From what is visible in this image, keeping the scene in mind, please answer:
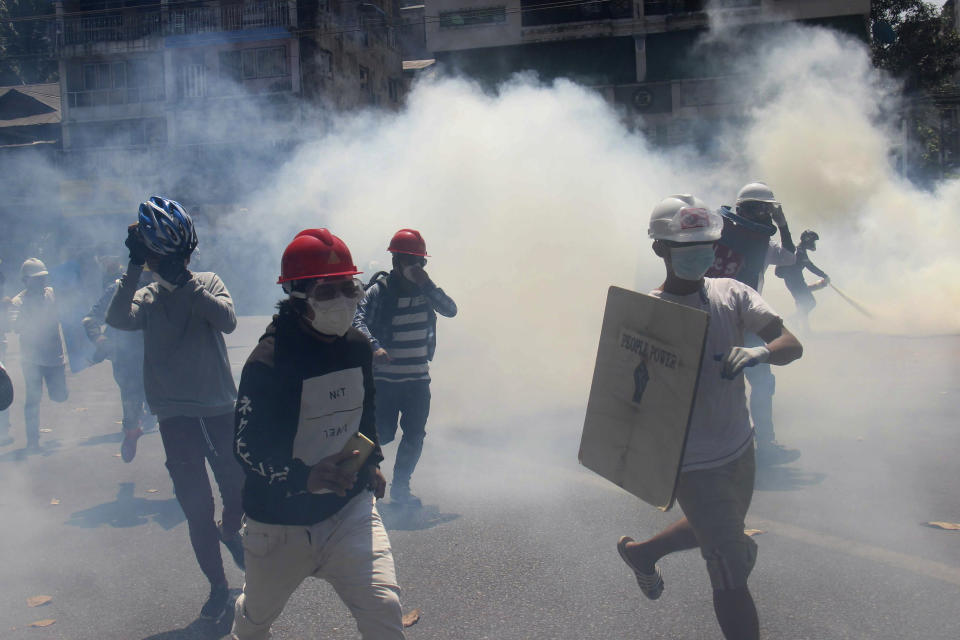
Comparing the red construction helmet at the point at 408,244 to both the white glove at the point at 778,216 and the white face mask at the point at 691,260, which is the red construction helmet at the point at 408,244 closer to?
the white glove at the point at 778,216

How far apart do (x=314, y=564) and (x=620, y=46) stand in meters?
27.6

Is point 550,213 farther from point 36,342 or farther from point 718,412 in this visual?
point 718,412

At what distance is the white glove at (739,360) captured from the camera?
9.09 ft

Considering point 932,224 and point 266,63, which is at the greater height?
point 266,63

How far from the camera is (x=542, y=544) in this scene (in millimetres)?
4578

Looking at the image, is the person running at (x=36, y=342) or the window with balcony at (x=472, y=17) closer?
the person running at (x=36, y=342)

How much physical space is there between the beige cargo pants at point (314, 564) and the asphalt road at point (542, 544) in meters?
1.04

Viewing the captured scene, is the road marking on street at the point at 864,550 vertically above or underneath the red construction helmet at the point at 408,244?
underneath

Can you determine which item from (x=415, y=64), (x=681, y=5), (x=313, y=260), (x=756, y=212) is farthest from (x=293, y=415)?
(x=415, y=64)

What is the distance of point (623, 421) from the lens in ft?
9.85

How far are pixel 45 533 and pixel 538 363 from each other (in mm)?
5693

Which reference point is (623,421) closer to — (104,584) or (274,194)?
(104,584)

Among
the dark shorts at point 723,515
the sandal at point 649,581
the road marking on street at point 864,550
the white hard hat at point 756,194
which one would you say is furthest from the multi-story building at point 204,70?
the dark shorts at point 723,515

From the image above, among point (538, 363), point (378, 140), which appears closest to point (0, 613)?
point (538, 363)
